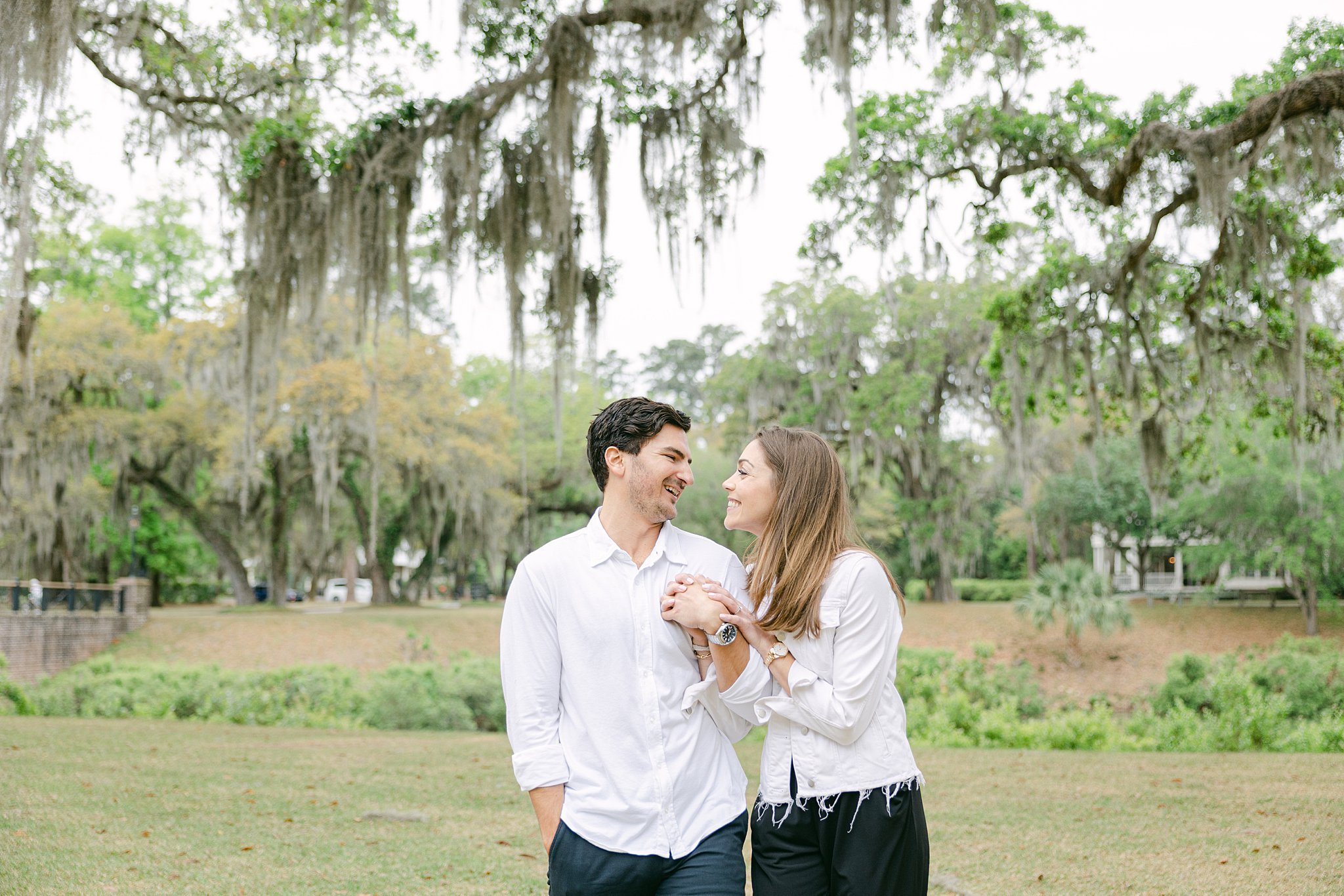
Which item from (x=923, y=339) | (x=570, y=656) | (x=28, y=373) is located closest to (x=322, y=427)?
(x=28, y=373)

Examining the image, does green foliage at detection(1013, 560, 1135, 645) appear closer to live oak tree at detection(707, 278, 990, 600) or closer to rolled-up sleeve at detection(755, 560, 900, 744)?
live oak tree at detection(707, 278, 990, 600)

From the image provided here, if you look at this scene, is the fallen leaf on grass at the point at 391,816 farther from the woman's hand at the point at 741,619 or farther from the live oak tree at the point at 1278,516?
the live oak tree at the point at 1278,516

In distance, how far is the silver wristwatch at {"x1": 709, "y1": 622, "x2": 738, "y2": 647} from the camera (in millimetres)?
2182

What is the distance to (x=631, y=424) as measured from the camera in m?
2.33

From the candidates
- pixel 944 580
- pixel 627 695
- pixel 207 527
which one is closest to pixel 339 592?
pixel 207 527

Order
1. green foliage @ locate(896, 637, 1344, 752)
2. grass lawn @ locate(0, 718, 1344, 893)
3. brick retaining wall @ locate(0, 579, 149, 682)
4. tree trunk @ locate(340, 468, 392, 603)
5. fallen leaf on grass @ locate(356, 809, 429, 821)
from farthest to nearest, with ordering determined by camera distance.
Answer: tree trunk @ locate(340, 468, 392, 603) → brick retaining wall @ locate(0, 579, 149, 682) → green foliage @ locate(896, 637, 1344, 752) → fallen leaf on grass @ locate(356, 809, 429, 821) → grass lawn @ locate(0, 718, 1344, 893)

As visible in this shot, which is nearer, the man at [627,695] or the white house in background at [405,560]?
the man at [627,695]

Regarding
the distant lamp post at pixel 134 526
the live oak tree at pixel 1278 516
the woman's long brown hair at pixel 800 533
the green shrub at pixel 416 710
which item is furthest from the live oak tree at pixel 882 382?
the woman's long brown hair at pixel 800 533

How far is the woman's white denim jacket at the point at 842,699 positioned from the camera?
2203 mm

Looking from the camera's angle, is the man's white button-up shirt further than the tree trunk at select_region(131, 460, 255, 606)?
No

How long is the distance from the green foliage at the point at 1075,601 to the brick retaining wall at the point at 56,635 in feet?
62.8

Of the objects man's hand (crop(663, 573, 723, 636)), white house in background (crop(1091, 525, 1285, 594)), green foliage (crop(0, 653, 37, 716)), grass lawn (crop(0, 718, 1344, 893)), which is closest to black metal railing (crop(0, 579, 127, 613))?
green foliage (crop(0, 653, 37, 716))

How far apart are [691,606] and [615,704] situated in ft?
0.88

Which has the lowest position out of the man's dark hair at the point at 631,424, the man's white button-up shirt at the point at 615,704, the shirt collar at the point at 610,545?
the man's white button-up shirt at the point at 615,704
